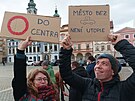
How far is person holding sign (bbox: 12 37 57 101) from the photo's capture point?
2.75 m

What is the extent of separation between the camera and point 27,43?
9.71 ft

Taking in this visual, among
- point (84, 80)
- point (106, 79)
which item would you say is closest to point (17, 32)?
point (84, 80)

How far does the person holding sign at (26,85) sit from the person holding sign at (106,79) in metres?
0.25

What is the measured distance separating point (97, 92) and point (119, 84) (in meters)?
0.22

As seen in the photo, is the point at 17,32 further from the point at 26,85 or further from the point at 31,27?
the point at 26,85

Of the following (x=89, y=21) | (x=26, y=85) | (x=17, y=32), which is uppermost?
(x=89, y=21)

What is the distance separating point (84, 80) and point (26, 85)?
618mm

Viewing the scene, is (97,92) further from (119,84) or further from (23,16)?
(23,16)

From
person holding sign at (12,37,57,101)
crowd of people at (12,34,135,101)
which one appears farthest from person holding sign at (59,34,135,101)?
person holding sign at (12,37,57,101)

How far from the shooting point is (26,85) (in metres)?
2.82

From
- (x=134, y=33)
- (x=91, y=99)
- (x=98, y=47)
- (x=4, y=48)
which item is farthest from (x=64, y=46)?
(x=4, y=48)

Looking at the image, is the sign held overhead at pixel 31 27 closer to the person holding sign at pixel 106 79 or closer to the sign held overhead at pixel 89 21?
the sign held overhead at pixel 89 21

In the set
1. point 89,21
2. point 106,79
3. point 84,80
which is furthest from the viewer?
point 89,21

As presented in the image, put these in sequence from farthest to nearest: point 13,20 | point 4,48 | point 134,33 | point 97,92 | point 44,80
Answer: point 4,48, point 134,33, point 13,20, point 44,80, point 97,92
